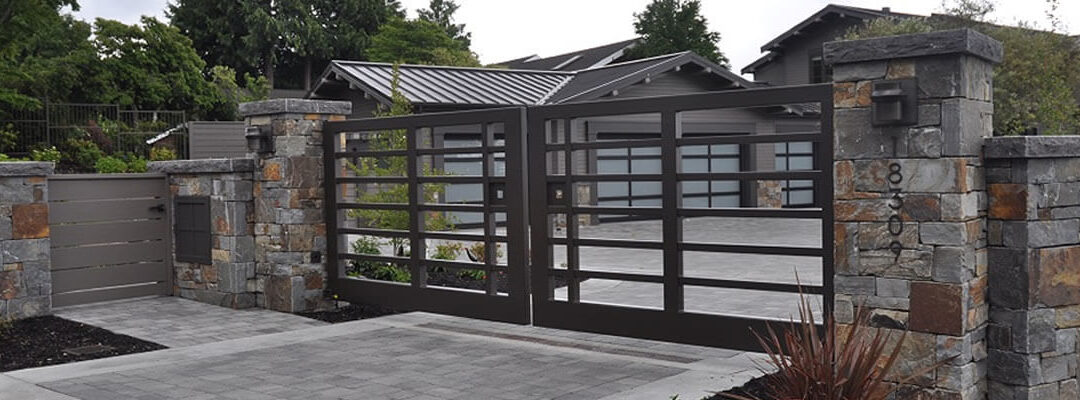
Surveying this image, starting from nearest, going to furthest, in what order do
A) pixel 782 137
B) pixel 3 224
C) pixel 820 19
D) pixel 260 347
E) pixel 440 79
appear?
pixel 782 137
pixel 260 347
pixel 3 224
pixel 440 79
pixel 820 19

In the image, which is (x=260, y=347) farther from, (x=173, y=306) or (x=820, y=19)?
(x=820, y=19)

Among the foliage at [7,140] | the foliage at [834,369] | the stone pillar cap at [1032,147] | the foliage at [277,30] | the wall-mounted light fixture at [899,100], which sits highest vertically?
the foliage at [277,30]

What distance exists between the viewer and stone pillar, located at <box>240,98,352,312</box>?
10055mm

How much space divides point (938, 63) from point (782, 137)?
1401 mm

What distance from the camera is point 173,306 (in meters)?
10.5

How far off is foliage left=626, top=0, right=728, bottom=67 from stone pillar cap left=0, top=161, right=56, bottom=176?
31.2 metres

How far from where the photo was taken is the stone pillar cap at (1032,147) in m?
5.42

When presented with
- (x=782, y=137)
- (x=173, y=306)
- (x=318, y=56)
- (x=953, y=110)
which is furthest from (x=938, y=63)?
(x=318, y=56)

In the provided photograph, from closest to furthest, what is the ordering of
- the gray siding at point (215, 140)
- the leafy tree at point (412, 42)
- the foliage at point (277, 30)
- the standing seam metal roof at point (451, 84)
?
the standing seam metal roof at point (451, 84), the gray siding at point (215, 140), the leafy tree at point (412, 42), the foliage at point (277, 30)

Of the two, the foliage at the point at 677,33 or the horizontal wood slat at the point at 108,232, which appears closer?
the horizontal wood slat at the point at 108,232

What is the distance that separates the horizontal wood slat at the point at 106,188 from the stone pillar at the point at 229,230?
0.63 meters

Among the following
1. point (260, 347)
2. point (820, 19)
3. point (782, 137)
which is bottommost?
point (260, 347)

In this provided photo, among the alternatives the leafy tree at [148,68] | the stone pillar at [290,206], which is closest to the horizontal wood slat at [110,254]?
the stone pillar at [290,206]

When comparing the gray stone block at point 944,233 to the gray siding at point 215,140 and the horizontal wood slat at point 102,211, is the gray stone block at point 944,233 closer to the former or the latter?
the horizontal wood slat at point 102,211
